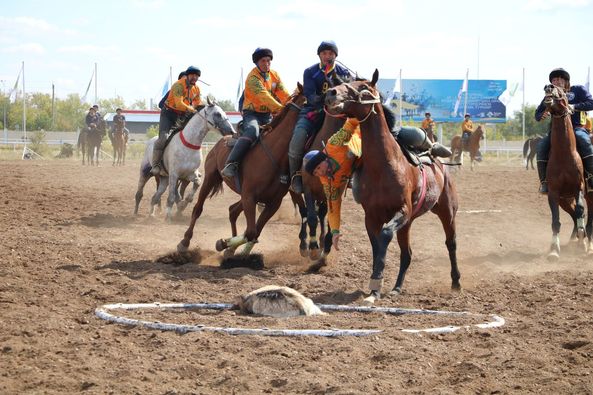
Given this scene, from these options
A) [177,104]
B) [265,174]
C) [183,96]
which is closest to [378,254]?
[265,174]

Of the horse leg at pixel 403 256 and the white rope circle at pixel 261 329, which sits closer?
the white rope circle at pixel 261 329

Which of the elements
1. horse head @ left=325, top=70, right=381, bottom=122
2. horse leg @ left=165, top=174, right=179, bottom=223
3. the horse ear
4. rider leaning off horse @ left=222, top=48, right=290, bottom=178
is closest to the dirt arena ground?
horse leg @ left=165, top=174, right=179, bottom=223

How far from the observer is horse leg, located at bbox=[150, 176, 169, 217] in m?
17.5

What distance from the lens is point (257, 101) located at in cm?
1284

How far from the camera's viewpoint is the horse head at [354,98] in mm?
9320

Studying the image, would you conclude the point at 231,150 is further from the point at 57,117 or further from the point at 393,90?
the point at 57,117

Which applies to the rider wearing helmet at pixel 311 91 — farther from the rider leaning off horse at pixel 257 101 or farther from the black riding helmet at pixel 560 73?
the black riding helmet at pixel 560 73

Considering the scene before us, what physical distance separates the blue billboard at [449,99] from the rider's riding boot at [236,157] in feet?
173

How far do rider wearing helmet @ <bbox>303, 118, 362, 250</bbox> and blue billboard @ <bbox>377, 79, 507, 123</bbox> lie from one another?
178 feet

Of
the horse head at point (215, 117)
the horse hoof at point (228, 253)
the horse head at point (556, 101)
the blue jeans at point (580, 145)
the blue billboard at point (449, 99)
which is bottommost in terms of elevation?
the horse hoof at point (228, 253)

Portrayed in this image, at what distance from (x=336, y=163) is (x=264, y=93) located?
2.61 metres

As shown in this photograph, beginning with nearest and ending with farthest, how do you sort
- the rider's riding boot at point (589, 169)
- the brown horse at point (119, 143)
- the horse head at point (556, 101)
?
the horse head at point (556, 101)
the rider's riding boot at point (589, 169)
the brown horse at point (119, 143)

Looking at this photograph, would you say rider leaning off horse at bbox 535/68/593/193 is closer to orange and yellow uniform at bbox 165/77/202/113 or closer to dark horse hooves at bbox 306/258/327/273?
dark horse hooves at bbox 306/258/327/273

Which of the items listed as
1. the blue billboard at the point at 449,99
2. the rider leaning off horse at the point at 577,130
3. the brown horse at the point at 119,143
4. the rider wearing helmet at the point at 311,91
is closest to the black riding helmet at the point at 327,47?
the rider wearing helmet at the point at 311,91
